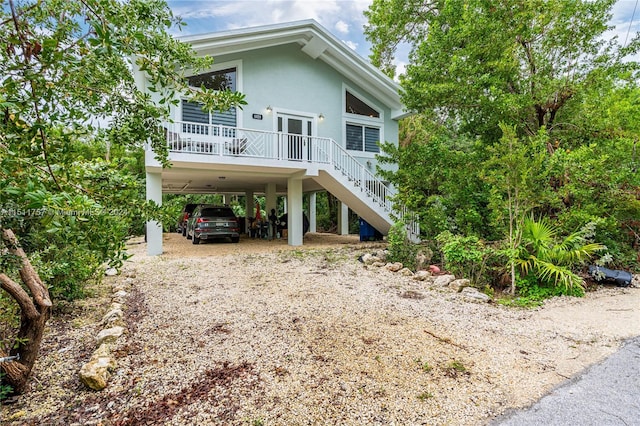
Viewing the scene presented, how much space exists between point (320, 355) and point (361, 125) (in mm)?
11578

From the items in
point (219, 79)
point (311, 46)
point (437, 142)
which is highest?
point (311, 46)

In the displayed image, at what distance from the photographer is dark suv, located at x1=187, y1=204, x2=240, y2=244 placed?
11922 millimetres

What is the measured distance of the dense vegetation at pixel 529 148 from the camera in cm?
577

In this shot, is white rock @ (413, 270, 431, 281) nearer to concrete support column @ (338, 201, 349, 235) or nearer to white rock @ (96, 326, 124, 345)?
white rock @ (96, 326, 124, 345)

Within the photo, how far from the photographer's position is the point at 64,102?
2.00m

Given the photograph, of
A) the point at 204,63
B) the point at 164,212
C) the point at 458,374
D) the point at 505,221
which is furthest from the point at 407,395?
the point at 505,221

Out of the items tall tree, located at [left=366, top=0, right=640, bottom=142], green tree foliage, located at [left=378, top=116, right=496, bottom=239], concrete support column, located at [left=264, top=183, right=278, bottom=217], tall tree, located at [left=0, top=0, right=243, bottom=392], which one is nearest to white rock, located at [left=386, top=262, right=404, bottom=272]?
green tree foliage, located at [left=378, top=116, right=496, bottom=239]

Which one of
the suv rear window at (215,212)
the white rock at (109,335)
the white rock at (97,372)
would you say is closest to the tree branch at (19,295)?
the white rock at (97,372)

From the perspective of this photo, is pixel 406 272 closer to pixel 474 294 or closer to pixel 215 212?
pixel 474 294

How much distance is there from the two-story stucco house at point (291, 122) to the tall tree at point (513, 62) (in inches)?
132

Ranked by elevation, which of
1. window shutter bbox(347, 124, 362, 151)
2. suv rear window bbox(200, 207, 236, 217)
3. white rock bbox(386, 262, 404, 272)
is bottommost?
white rock bbox(386, 262, 404, 272)

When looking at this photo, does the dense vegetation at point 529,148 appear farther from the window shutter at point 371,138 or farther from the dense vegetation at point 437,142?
the window shutter at point 371,138

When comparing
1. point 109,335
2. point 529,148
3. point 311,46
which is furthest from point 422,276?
point 311,46

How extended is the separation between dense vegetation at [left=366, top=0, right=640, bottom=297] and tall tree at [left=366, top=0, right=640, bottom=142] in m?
0.03
